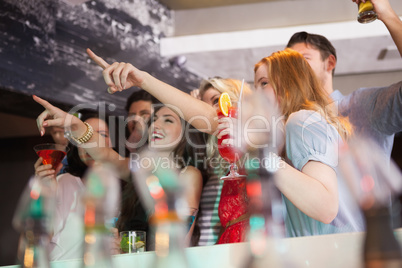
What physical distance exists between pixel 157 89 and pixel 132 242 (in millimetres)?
556

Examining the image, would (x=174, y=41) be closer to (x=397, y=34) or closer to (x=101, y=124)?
(x=101, y=124)

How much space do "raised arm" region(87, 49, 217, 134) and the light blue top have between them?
1.28 ft

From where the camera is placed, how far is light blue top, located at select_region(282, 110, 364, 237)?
1188mm

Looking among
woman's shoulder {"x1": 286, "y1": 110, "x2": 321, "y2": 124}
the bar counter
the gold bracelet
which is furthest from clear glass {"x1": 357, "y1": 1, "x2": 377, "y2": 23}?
the bar counter

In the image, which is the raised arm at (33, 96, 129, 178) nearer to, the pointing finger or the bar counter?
the pointing finger

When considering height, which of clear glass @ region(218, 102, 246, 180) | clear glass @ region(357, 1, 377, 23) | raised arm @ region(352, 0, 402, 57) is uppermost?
clear glass @ region(357, 1, 377, 23)

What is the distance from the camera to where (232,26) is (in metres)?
4.05

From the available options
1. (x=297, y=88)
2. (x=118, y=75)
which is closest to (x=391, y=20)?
(x=297, y=88)

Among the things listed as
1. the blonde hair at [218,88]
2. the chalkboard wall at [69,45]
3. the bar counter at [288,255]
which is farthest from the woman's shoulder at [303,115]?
the chalkboard wall at [69,45]

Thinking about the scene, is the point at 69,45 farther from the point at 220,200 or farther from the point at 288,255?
the point at 288,255

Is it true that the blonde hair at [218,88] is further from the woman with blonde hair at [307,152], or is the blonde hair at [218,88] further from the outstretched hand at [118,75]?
the outstretched hand at [118,75]

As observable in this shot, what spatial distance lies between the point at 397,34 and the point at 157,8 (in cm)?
273

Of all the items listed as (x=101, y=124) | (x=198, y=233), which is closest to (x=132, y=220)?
(x=198, y=233)

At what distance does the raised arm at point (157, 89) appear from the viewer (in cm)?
137
